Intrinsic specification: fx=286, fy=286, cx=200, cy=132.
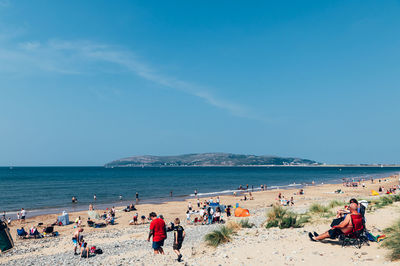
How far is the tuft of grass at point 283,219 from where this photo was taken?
12223mm

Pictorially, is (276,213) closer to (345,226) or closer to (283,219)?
(283,219)

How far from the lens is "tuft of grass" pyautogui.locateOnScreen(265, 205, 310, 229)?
12.2m

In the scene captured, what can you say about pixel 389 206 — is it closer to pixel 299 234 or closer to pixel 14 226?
pixel 299 234

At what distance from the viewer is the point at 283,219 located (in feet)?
41.0

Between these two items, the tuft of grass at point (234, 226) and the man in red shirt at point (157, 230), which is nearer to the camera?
the man in red shirt at point (157, 230)

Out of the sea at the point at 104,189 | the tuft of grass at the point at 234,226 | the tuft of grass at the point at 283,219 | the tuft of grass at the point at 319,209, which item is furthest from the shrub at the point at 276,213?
the sea at the point at 104,189

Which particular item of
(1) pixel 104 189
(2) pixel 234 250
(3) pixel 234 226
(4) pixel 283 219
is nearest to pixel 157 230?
(2) pixel 234 250

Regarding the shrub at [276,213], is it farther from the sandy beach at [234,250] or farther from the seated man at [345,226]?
the seated man at [345,226]

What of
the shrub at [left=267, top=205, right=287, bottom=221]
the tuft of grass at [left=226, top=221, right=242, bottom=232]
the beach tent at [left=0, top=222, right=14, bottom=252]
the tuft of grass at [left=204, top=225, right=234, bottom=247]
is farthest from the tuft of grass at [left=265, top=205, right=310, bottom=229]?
the beach tent at [left=0, top=222, right=14, bottom=252]

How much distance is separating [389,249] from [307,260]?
2038mm

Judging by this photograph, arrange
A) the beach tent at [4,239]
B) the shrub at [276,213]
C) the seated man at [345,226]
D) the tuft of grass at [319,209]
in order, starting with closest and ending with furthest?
the beach tent at [4,239]
the seated man at [345,226]
the shrub at [276,213]
the tuft of grass at [319,209]

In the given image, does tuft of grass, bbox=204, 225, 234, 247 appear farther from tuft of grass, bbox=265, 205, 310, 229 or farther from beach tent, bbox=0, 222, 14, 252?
beach tent, bbox=0, 222, 14, 252

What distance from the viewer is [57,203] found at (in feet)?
124

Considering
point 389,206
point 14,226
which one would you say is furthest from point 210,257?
point 14,226
